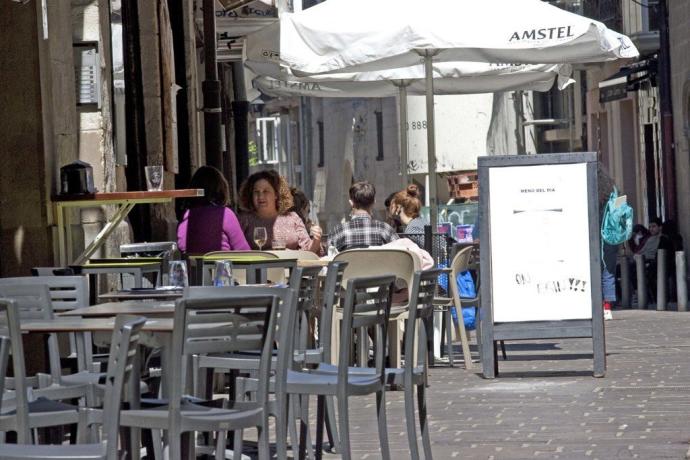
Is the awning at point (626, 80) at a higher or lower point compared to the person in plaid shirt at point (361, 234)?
higher

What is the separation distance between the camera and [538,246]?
12.3 meters

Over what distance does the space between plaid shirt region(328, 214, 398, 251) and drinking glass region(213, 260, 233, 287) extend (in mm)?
5040

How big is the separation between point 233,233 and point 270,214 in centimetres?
119

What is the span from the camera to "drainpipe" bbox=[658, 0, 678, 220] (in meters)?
27.0

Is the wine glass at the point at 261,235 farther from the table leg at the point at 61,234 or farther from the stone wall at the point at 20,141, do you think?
the stone wall at the point at 20,141

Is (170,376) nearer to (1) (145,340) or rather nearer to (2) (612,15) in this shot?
(1) (145,340)

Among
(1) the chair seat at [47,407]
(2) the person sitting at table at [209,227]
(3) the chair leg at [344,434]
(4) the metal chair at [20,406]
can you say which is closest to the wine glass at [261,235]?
(2) the person sitting at table at [209,227]

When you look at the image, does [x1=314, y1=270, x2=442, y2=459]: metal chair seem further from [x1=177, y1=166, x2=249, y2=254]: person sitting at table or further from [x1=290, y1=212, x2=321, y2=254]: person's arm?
[x1=290, y1=212, x2=321, y2=254]: person's arm

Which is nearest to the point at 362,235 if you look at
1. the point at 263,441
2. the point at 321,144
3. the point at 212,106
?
the point at 212,106

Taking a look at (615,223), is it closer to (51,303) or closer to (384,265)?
(384,265)

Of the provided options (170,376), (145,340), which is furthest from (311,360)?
(170,376)

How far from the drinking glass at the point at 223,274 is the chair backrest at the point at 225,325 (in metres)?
1.83

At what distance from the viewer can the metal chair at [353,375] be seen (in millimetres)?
6691

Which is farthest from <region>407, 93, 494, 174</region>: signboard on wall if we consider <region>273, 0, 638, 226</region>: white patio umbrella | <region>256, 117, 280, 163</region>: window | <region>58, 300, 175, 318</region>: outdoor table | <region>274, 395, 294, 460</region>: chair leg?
<region>256, 117, 280, 163</region>: window
